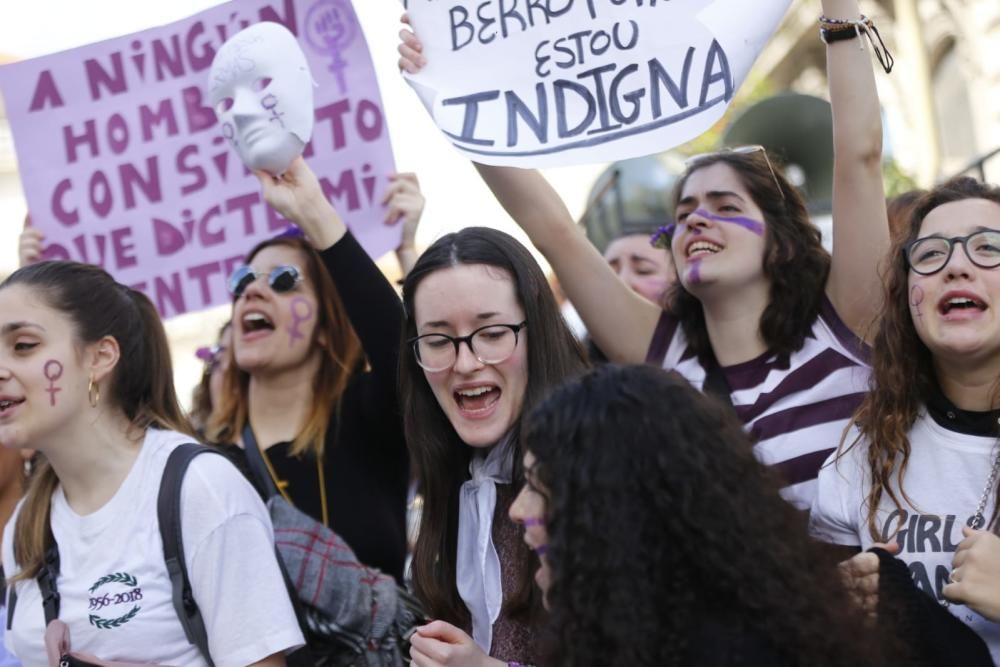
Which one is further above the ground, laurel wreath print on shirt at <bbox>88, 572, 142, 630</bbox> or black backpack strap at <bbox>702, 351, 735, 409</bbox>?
black backpack strap at <bbox>702, 351, 735, 409</bbox>

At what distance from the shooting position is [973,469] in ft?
7.39

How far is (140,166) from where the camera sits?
154 inches

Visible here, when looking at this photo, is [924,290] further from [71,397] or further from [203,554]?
[71,397]

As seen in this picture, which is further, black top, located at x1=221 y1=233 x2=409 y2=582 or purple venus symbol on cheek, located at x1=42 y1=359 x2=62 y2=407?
black top, located at x1=221 y1=233 x2=409 y2=582

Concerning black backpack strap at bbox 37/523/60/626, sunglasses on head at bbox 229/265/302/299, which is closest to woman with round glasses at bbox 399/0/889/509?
sunglasses on head at bbox 229/265/302/299

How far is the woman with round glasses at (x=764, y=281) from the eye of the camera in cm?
272

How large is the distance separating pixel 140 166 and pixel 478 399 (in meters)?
1.89

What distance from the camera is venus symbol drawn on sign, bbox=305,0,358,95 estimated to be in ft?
12.1

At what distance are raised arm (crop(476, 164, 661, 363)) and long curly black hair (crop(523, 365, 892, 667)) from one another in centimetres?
129

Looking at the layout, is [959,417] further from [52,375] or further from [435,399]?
[52,375]

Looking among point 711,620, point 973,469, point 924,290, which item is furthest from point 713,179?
point 711,620

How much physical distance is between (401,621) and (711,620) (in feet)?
4.26

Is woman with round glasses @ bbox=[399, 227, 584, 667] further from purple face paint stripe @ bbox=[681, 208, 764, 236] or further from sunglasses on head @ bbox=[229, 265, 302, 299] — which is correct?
sunglasses on head @ bbox=[229, 265, 302, 299]

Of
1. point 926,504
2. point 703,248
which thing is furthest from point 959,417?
point 703,248
